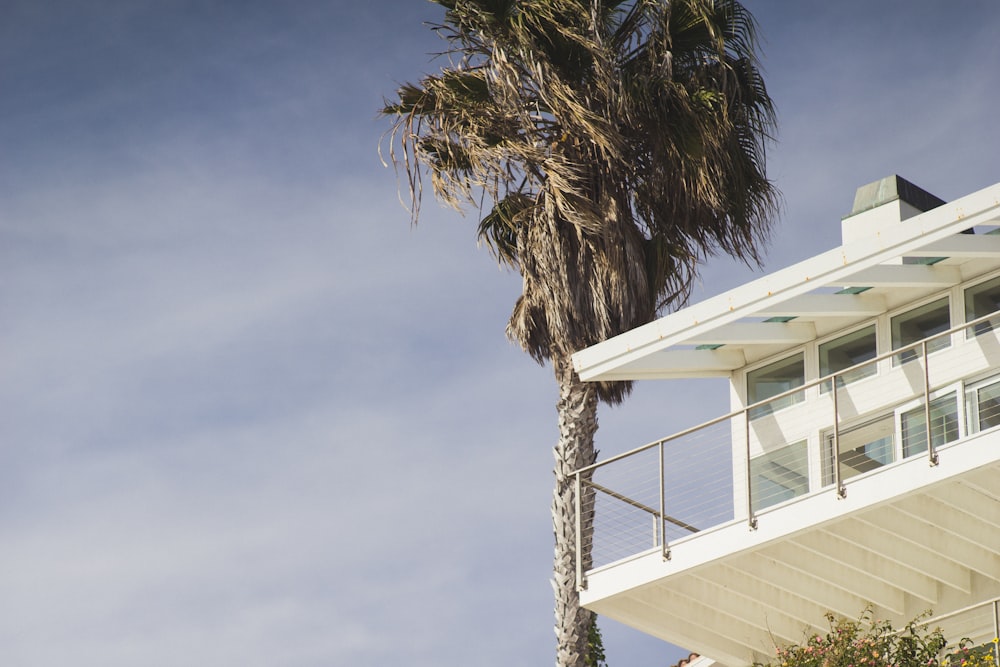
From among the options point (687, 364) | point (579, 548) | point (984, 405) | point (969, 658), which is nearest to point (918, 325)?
point (984, 405)

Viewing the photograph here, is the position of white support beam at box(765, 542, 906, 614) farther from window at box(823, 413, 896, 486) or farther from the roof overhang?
the roof overhang

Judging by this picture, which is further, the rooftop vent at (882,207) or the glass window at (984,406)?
the rooftop vent at (882,207)

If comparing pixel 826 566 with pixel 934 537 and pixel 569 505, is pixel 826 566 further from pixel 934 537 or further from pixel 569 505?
pixel 569 505

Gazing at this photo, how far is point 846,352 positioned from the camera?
1997 cm

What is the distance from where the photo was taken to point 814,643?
15.9m

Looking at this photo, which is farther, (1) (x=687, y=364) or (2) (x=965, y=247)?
(1) (x=687, y=364)

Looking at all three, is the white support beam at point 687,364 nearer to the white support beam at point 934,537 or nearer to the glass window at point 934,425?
the glass window at point 934,425

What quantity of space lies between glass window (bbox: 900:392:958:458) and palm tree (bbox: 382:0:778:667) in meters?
3.85

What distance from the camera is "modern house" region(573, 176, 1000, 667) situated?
1683 centimetres

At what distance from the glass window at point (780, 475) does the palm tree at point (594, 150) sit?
6.73ft

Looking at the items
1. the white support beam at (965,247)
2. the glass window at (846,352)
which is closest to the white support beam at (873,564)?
the glass window at (846,352)

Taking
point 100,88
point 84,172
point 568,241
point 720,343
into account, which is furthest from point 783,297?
point 100,88

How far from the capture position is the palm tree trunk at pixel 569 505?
756 inches

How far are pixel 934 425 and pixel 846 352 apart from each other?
7.86ft
